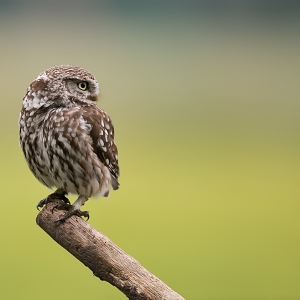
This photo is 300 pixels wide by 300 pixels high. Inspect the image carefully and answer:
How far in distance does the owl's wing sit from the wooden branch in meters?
0.40

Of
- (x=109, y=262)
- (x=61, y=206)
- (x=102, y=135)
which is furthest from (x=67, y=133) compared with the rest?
(x=109, y=262)

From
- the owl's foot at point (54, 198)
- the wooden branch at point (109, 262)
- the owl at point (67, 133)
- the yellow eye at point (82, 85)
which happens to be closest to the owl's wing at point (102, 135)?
the owl at point (67, 133)

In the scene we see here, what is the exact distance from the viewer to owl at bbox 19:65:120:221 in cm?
257

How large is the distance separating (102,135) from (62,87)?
0.32 metres

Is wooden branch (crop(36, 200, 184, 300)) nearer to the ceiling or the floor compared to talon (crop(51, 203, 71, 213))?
nearer to the floor

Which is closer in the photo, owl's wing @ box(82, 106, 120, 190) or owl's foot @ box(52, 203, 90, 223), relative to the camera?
owl's foot @ box(52, 203, 90, 223)

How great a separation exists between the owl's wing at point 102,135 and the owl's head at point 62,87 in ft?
0.31

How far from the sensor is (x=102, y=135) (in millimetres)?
2697

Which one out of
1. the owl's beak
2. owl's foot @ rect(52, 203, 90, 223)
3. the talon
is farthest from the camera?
the owl's beak

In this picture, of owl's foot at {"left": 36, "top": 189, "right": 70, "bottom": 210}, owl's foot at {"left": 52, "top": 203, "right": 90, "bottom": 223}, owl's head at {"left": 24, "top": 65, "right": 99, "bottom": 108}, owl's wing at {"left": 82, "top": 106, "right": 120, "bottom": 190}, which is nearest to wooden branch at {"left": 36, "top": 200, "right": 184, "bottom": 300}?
owl's foot at {"left": 52, "top": 203, "right": 90, "bottom": 223}

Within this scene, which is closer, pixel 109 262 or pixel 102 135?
pixel 109 262

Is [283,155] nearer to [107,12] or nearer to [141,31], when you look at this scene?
[141,31]

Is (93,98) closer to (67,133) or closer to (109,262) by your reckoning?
(67,133)

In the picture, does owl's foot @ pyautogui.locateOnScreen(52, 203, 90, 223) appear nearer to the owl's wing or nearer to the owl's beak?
the owl's wing
